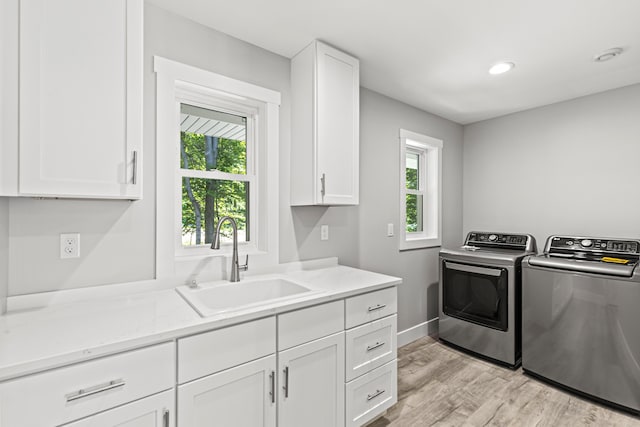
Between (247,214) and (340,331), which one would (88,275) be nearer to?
(247,214)

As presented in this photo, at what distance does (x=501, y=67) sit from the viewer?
2.34 meters

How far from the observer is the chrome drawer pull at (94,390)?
98cm

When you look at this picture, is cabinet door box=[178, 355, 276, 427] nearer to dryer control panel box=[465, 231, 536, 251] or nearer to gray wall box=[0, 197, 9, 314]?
gray wall box=[0, 197, 9, 314]

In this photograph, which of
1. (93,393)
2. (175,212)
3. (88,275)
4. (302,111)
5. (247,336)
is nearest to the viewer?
(93,393)

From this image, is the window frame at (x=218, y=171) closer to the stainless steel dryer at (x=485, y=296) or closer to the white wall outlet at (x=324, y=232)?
the white wall outlet at (x=324, y=232)

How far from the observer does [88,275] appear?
58.1 inches

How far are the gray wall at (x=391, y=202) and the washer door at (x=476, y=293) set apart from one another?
302mm

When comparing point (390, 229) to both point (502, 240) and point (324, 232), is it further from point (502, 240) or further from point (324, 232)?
point (502, 240)

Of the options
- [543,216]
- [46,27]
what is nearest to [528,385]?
[543,216]

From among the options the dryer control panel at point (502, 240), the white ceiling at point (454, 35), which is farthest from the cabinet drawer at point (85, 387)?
the dryer control panel at point (502, 240)

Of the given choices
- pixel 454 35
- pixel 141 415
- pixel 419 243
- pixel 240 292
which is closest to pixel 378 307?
pixel 240 292

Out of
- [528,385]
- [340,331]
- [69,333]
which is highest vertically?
[69,333]

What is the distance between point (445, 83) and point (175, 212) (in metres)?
2.42

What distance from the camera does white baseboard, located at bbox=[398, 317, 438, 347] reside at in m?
3.06
